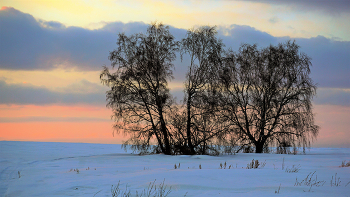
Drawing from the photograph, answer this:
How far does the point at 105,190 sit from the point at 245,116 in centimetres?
2005

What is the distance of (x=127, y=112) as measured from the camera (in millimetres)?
A: 23703

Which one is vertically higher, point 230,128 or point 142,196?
point 230,128

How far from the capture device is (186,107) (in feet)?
77.5

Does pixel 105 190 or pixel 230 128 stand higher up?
pixel 230 128

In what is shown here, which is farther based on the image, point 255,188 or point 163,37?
point 163,37

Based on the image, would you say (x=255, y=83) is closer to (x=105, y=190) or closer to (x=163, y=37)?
(x=163, y=37)

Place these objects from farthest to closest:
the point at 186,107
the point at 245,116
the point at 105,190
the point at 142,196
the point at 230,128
Answer: the point at 245,116
the point at 230,128
the point at 186,107
the point at 105,190
the point at 142,196

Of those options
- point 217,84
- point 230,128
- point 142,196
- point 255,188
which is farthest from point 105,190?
point 230,128

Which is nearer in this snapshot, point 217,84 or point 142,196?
point 142,196

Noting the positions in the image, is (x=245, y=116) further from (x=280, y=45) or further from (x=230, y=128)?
(x=280, y=45)

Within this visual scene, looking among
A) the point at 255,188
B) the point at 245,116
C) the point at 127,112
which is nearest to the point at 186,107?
the point at 127,112

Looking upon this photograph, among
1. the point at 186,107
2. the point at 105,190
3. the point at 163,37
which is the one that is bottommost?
the point at 105,190

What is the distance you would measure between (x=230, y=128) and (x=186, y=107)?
4.60 meters

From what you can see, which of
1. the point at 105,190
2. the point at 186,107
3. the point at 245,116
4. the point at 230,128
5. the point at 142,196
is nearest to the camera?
the point at 142,196
